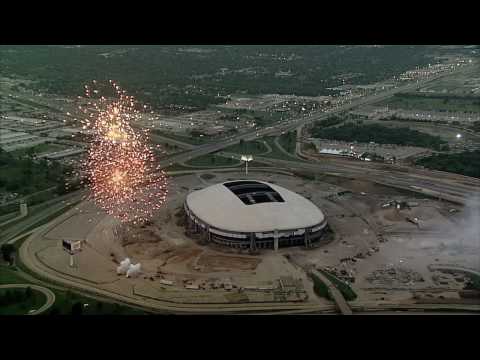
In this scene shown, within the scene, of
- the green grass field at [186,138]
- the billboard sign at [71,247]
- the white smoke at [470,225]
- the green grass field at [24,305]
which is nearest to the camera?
the green grass field at [24,305]

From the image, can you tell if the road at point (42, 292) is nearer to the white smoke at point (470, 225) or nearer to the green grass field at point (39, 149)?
the white smoke at point (470, 225)

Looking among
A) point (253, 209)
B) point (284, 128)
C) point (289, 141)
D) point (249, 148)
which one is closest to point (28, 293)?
point (253, 209)

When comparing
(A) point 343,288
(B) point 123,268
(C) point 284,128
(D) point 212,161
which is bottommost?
(A) point 343,288

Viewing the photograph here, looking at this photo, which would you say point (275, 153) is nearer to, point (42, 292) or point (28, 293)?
point (42, 292)

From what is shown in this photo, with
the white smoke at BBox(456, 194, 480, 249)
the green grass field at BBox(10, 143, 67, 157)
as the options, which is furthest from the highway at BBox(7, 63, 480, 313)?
the green grass field at BBox(10, 143, 67, 157)

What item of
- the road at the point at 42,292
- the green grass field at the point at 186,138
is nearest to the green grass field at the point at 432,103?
the green grass field at the point at 186,138

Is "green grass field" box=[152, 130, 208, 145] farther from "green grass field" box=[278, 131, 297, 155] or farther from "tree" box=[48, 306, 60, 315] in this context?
"tree" box=[48, 306, 60, 315]

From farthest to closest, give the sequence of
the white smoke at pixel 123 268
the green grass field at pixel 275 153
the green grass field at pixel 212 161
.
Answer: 1. the green grass field at pixel 275 153
2. the green grass field at pixel 212 161
3. the white smoke at pixel 123 268
